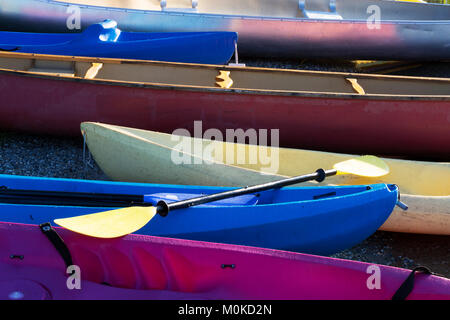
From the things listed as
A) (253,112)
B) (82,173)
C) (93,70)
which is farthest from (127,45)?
(253,112)

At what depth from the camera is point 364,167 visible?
11.8 feet

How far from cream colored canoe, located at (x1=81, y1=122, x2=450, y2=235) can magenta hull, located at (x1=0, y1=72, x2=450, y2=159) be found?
54 centimetres

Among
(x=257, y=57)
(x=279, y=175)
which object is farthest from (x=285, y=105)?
(x=257, y=57)

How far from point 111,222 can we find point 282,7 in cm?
597

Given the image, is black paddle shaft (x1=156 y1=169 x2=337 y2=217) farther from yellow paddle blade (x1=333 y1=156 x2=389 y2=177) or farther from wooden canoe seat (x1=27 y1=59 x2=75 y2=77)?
wooden canoe seat (x1=27 y1=59 x2=75 y2=77)

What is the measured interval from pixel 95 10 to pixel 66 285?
4.77 metres

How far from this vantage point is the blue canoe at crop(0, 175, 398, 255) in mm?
2977

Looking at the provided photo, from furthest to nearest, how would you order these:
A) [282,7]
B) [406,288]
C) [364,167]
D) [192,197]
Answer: [282,7] → [364,167] → [192,197] → [406,288]

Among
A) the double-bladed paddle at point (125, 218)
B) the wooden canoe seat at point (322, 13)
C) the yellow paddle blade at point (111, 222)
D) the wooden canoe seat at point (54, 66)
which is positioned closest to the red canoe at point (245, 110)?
the wooden canoe seat at point (54, 66)

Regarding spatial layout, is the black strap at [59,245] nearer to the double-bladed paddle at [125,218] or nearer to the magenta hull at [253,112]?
the double-bladed paddle at [125,218]

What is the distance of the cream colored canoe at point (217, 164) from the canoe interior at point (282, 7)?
407 centimetres

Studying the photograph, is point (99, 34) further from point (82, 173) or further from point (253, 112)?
point (253, 112)

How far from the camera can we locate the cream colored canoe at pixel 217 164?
3.65m
